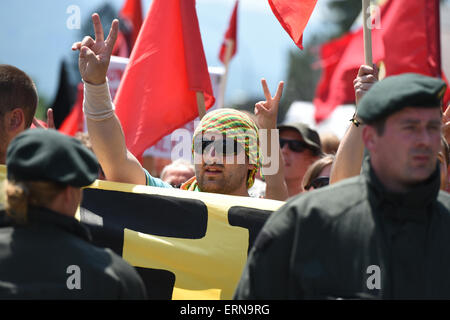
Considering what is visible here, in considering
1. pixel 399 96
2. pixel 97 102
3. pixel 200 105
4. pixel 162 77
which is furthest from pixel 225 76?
pixel 399 96

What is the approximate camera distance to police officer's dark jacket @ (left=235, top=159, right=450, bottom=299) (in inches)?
105

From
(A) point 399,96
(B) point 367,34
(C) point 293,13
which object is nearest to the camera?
(A) point 399,96

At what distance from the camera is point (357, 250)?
268cm

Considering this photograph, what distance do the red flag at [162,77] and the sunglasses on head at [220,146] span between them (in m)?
1.09

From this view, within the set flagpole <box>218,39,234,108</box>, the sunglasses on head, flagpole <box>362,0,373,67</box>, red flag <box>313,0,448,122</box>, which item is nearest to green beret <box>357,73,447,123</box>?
flagpole <box>362,0,373,67</box>

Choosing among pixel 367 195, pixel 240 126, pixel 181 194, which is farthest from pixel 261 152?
pixel 367 195

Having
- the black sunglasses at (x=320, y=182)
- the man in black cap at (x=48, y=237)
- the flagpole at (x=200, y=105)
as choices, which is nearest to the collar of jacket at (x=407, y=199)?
the man in black cap at (x=48, y=237)

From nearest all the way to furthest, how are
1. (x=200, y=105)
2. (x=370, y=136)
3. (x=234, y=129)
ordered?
(x=370, y=136)
(x=234, y=129)
(x=200, y=105)

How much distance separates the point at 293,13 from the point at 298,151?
5.57ft

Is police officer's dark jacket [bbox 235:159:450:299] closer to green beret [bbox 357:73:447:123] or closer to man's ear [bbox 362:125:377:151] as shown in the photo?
man's ear [bbox 362:125:377:151]

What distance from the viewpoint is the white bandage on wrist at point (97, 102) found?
13.8 feet

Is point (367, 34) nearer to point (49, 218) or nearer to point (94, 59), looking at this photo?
point (94, 59)

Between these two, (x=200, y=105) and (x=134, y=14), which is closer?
(x=200, y=105)

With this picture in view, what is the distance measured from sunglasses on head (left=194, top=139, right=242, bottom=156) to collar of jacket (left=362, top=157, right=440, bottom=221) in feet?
5.66
